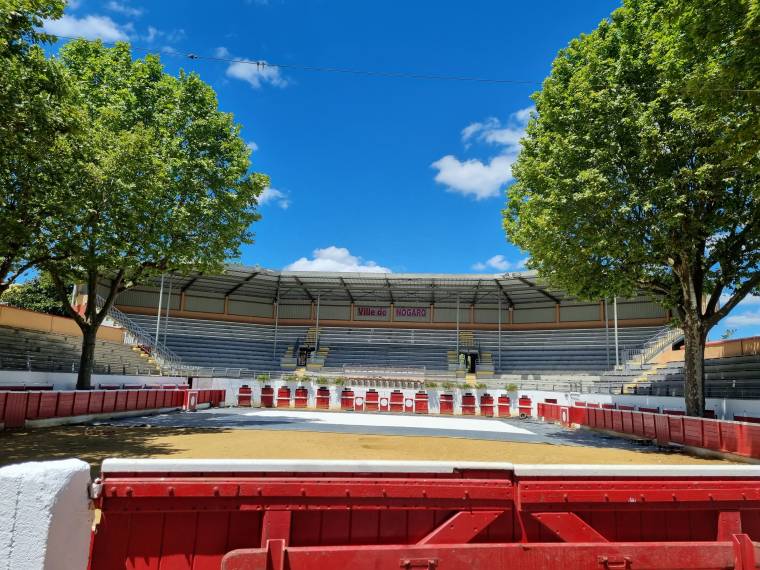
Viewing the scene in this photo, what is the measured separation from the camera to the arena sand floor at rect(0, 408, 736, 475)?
12.2m

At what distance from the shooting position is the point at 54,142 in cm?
1210

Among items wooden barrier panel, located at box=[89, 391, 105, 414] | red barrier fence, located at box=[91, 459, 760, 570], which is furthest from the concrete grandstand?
red barrier fence, located at box=[91, 459, 760, 570]

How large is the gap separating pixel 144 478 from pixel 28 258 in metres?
16.2

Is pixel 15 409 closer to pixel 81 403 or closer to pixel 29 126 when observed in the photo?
pixel 81 403

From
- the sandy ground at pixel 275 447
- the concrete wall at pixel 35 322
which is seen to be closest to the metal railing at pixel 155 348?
the concrete wall at pixel 35 322

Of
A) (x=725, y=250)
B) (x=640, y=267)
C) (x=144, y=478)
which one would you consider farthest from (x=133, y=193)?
(x=725, y=250)

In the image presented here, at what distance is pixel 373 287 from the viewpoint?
156 ft

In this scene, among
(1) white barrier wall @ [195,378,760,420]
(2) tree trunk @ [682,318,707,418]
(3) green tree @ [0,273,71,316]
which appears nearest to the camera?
(2) tree trunk @ [682,318,707,418]

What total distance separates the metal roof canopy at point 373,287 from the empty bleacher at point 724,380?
52.1ft

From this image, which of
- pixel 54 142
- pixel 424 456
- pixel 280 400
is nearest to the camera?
pixel 54 142

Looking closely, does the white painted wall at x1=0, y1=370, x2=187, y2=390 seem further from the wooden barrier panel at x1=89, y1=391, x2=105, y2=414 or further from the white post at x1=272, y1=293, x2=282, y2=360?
the white post at x1=272, y1=293, x2=282, y2=360

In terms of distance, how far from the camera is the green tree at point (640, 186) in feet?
47.2

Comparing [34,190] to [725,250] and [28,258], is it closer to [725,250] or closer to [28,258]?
[28,258]

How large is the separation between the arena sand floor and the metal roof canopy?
955 inches
